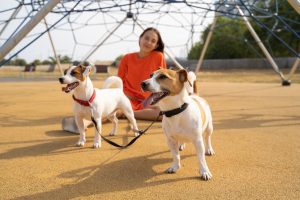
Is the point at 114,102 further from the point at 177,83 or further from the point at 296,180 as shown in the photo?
the point at 296,180

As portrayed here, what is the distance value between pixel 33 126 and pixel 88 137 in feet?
3.50

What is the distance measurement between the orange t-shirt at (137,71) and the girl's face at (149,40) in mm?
259

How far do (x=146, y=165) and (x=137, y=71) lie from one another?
2.56 metres

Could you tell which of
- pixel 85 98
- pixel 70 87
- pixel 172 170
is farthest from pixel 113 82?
pixel 172 170

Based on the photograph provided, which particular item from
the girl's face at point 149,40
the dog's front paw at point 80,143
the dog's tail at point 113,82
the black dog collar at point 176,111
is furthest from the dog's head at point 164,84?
the girl's face at point 149,40

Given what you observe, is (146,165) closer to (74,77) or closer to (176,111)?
(176,111)

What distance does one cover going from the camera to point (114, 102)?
4027mm

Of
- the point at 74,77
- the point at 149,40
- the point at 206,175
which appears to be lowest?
the point at 206,175

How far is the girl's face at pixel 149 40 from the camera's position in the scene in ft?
15.7

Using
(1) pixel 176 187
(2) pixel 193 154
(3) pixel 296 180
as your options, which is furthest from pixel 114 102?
(3) pixel 296 180

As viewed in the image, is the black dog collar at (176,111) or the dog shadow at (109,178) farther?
the black dog collar at (176,111)

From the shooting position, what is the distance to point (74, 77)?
11.7ft

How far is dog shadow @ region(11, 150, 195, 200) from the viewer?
2.46m

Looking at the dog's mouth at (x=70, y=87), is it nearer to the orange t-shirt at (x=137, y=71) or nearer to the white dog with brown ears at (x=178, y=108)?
the white dog with brown ears at (x=178, y=108)
